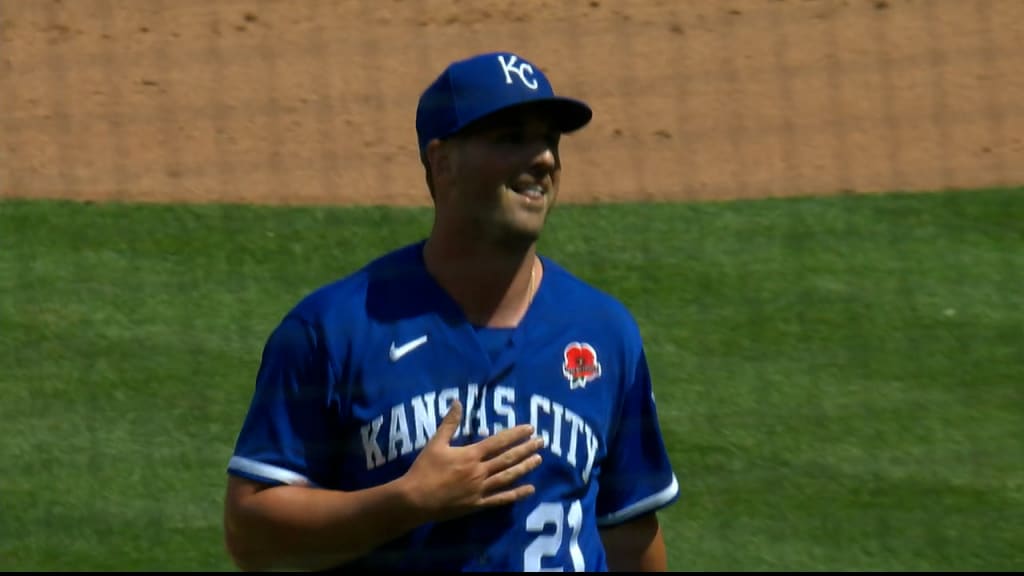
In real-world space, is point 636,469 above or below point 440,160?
below

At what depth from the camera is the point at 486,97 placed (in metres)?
3.04

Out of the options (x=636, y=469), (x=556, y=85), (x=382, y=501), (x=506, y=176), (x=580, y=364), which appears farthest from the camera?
(x=556, y=85)

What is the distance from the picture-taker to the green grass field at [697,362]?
5637 millimetres

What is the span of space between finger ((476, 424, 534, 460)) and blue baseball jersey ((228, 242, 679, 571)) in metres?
0.11

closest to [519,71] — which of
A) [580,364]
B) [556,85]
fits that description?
[580,364]

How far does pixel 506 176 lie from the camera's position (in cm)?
298

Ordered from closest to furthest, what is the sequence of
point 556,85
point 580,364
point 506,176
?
point 506,176 → point 580,364 → point 556,85

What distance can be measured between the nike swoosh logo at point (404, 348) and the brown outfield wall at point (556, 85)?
5986mm

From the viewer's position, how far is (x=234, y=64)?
11.2 meters

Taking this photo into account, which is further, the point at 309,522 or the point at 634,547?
the point at 634,547

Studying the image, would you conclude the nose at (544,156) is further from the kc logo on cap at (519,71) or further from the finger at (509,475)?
the finger at (509,475)

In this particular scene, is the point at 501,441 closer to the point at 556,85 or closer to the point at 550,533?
the point at 550,533

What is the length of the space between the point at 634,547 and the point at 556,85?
293 inches

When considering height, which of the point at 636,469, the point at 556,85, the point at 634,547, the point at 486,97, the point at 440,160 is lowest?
the point at 556,85
